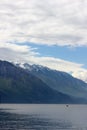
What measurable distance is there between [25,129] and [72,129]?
2139cm

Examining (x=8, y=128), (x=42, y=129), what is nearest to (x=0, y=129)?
(x=8, y=128)

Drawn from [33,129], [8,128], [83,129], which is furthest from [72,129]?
[8,128]

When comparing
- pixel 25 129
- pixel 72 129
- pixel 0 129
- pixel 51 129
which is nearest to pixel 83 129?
pixel 72 129

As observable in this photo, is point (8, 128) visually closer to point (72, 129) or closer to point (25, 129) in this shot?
point (25, 129)

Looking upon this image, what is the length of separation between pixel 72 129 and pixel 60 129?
563 centimetres

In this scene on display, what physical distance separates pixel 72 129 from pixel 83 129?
17.9 ft

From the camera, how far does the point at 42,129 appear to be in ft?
522

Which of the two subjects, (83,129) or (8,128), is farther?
(8,128)

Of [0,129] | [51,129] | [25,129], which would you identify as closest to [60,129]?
[51,129]

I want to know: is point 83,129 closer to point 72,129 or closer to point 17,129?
point 72,129

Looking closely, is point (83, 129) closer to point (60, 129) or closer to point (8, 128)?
point (60, 129)

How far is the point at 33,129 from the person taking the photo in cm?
15888

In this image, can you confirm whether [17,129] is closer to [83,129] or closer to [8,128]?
[8,128]

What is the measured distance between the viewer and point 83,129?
6048 inches
